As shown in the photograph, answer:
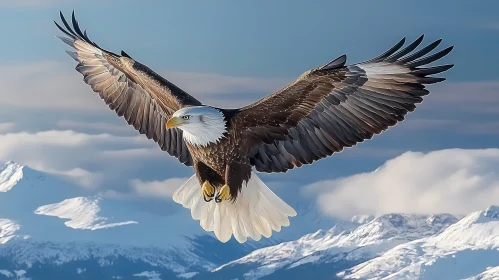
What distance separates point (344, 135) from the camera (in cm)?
820

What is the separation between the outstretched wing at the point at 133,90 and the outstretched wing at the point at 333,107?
2.00 ft

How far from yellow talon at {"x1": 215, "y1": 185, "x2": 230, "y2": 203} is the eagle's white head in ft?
1.10

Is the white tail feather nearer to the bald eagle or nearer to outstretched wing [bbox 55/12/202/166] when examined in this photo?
the bald eagle

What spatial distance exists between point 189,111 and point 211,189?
0.89m

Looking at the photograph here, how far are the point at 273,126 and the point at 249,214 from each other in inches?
30.2

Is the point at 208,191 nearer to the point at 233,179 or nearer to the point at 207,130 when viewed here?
the point at 233,179

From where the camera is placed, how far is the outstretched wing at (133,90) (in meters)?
8.86

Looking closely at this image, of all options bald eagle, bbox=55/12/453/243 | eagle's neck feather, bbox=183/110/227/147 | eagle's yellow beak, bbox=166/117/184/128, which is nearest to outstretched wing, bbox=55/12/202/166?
bald eagle, bbox=55/12/453/243

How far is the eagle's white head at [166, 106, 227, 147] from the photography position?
748 centimetres

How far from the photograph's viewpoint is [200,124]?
25.3 ft

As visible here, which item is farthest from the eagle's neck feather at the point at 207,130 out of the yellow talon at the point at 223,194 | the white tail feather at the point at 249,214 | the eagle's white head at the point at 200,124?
the white tail feather at the point at 249,214

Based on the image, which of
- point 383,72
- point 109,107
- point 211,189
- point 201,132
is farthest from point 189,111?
point 109,107

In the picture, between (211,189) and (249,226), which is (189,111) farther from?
(249,226)

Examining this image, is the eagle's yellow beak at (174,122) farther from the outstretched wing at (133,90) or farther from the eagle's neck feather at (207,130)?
the outstretched wing at (133,90)
